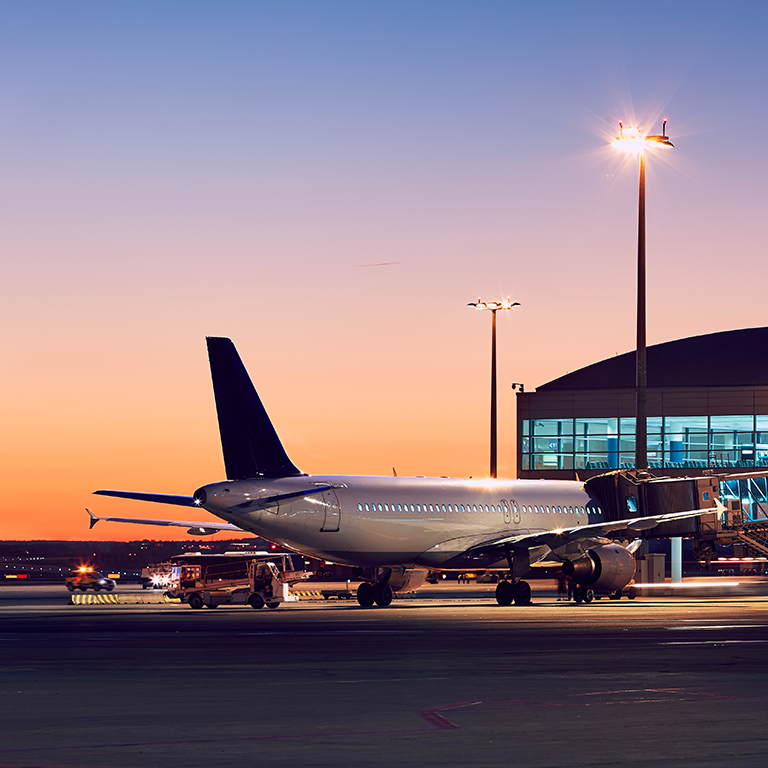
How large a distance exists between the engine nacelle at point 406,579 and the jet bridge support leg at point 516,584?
10.5ft

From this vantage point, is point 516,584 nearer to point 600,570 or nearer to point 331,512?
point 600,570

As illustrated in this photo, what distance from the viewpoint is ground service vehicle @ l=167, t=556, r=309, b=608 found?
4938 cm

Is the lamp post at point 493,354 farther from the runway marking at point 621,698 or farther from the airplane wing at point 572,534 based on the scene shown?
the runway marking at point 621,698

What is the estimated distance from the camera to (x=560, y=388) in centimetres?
10088

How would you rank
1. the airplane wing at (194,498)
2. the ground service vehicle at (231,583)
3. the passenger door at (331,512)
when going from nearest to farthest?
1. the airplane wing at (194,498)
2. the passenger door at (331,512)
3. the ground service vehicle at (231,583)

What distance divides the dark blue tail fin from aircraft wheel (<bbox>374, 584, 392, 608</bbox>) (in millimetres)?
7152

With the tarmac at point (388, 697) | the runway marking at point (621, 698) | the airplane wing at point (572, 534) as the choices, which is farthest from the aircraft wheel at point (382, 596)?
the runway marking at point (621, 698)

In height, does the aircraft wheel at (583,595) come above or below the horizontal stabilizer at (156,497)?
below

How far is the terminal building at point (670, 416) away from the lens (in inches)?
3716

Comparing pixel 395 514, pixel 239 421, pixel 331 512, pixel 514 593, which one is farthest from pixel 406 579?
pixel 239 421

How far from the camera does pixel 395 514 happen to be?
46219mm

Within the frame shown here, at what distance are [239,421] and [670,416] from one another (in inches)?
2377

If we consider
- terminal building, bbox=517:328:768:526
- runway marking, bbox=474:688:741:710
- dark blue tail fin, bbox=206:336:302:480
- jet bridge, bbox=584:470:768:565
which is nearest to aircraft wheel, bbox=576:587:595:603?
jet bridge, bbox=584:470:768:565

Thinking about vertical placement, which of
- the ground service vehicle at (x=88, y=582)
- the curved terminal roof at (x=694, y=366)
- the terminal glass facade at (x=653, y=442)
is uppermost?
the curved terminal roof at (x=694, y=366)
